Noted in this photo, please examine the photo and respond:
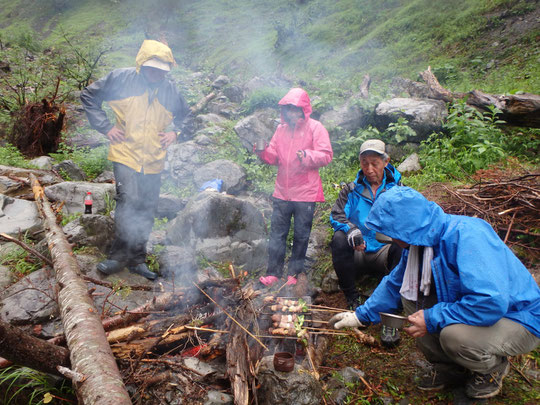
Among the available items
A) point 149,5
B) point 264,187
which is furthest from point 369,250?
point 149,5

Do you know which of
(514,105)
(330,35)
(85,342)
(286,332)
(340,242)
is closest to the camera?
(85,342)

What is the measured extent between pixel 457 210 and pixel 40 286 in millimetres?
5142

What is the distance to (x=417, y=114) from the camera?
6672 millimetres

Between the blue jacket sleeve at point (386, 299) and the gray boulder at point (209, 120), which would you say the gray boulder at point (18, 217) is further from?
the gray boulder at point (209, 120)

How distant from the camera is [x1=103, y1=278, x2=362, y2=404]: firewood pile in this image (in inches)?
99.2

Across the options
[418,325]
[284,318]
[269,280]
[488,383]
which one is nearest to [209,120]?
[269,280]

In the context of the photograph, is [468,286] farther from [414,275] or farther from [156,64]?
[156,64]

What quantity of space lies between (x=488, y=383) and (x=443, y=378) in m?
0.34

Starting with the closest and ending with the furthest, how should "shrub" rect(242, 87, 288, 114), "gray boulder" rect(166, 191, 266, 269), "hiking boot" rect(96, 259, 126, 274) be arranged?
1. "hiking boot" rect(96, 259, 126, 274)
2. "gray boulder" rect(166, 191, 266, 269)
3. "shrub" rect(242, 87, 288, 114)

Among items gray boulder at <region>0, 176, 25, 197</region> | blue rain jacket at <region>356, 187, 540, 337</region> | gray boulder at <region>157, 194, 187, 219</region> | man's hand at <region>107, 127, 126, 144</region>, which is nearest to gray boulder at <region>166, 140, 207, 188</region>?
gray boulder at <region>157, 194, 187, 219</region>

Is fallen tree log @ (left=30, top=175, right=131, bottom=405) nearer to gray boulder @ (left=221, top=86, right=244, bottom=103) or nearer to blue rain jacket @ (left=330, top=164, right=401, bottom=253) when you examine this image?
blue rain jacket @ (left=330, top=164, right=401, bottom=253)

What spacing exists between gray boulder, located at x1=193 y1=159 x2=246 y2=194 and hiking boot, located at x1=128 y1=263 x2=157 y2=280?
8.56 ft

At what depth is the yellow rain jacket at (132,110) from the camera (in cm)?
402

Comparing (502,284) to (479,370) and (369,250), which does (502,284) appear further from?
(369,250)
